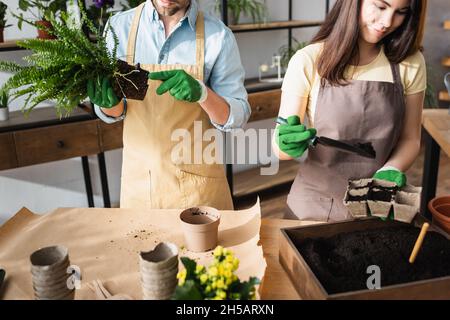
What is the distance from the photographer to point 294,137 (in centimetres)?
145

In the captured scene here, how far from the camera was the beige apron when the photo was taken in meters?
1.69

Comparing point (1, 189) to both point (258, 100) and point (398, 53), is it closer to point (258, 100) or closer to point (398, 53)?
point (258, 100)

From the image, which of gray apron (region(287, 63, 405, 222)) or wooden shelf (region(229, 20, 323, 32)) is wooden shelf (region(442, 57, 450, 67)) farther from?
gray apron (region(287, 63, 405, 222))

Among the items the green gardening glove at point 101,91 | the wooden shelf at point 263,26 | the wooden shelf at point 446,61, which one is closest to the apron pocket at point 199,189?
the green gardening glove at point 101,91

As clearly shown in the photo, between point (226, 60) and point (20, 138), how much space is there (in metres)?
1.54

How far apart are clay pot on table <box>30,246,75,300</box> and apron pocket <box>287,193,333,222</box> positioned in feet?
3.05

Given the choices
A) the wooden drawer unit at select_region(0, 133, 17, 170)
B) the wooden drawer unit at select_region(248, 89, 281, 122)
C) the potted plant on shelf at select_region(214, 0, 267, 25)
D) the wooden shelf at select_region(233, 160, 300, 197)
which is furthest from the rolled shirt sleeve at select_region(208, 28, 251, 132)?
the wooden shelf at select_region(233, 160, 300, 197)

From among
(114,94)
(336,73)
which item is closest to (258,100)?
(336,73)

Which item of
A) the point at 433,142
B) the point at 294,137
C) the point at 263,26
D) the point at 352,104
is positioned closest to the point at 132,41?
the point at 294,137

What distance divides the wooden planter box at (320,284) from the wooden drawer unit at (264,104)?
223cm

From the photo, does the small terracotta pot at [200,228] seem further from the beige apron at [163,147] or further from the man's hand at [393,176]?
the man's hand at [393,176]

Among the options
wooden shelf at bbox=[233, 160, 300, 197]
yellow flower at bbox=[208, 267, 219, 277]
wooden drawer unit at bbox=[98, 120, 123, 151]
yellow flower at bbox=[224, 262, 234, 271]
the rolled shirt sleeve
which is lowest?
wooden shelf at bbox=[233, 160, 300, 197]

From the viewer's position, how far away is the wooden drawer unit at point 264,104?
341 cm

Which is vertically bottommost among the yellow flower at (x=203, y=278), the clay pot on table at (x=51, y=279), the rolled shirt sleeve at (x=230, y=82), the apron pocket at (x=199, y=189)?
the apron pocket at (x=199, y=189)
